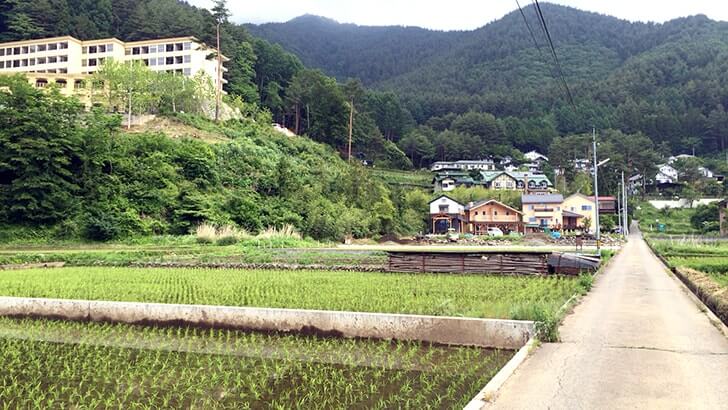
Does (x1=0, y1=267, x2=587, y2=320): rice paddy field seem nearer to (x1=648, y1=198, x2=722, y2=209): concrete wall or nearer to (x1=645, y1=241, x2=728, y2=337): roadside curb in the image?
(x1=645, y1=241, x2=728, y2=337): roadside curb

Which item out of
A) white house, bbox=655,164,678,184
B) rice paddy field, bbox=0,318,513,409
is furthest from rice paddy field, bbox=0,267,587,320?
white house, bbox=655,164,678,184

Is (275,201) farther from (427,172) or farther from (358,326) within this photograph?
(427,172)

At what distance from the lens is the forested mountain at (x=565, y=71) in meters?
107

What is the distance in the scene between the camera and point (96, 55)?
6444cm

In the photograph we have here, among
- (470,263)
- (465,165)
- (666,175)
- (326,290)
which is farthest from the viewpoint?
(666,175)

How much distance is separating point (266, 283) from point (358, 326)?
652cm

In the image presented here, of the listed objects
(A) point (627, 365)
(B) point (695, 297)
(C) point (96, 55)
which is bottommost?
(B) point (695, 297)

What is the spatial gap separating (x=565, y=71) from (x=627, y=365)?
492ft

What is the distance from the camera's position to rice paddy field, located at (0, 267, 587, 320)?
400 inches

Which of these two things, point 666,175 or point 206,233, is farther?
point 666,175

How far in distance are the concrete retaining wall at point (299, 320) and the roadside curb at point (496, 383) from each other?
977 mm

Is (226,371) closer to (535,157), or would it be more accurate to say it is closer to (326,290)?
(326,290)

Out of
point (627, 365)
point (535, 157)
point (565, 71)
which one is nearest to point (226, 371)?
point (627, 365)

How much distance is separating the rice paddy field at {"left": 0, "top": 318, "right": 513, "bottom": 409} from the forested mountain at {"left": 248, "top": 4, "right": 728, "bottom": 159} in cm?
8693
